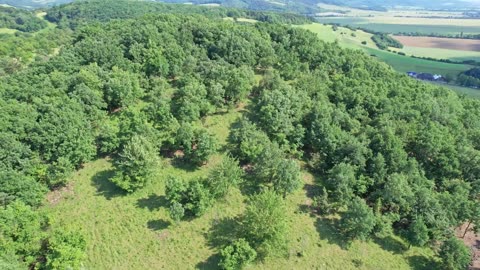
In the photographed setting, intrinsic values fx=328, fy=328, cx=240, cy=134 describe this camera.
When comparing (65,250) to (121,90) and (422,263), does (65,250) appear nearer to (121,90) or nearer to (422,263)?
(121,90)

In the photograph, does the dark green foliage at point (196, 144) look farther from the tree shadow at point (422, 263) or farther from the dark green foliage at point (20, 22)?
the dark green foliage at point (20, 22)

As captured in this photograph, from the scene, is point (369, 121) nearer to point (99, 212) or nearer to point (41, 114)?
point (99, 212)

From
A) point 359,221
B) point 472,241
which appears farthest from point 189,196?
point 472,241

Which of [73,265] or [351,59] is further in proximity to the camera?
[351,59]

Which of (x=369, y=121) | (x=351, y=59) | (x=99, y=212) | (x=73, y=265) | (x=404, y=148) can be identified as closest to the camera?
(x=73, y=265)

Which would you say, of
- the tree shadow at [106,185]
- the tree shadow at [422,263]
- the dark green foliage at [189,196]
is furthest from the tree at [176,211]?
the tree shadow at [422,263]

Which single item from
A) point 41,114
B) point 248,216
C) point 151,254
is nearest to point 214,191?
point 248,216

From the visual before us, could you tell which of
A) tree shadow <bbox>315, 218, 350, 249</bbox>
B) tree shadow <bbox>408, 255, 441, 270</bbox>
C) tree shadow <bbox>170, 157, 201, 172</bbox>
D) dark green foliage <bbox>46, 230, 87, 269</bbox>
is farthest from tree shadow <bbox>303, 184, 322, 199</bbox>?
dark green foliage <bbox>46, 230, 87, 269</bbox>
